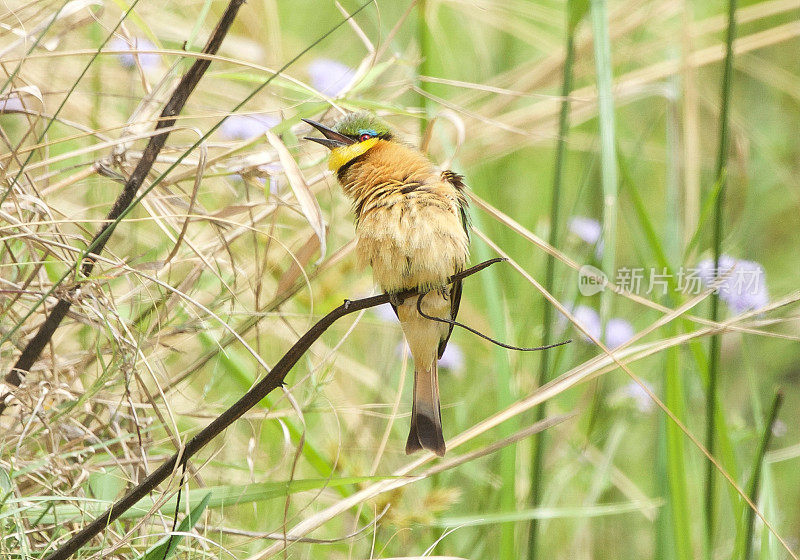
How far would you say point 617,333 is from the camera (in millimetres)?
2439

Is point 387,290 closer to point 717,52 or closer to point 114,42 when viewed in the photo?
point 114,42

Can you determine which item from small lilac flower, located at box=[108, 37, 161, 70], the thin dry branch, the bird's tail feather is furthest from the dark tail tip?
small lilac flower, located at box=[108, 37, 161, 70]

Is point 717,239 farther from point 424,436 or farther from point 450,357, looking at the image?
point 450,357

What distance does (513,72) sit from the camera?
2.77 metres

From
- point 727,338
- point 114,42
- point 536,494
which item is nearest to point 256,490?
point 536,494

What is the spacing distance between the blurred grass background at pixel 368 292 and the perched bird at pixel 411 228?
7 cm

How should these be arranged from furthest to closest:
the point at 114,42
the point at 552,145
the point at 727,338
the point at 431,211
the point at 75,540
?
the point at 552,145 → the point at 727,338 → the point at 114,42 → the point at 431,211 → the point at 75,540

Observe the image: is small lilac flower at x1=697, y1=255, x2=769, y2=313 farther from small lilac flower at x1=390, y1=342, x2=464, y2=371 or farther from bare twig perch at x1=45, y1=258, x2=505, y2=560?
bare twig perch at x1=45, y1=258, x2=505, y2=560

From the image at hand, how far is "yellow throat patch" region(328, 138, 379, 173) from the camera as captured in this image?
162 cm

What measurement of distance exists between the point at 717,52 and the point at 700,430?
1163 mm

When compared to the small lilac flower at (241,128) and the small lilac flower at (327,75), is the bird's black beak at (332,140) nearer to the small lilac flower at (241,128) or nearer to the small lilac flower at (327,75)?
the small lilac flower at (241,128)

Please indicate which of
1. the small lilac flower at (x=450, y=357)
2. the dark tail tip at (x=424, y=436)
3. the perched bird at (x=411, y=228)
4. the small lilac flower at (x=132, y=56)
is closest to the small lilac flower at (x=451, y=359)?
the small lilac flower at (x=450, y=357)

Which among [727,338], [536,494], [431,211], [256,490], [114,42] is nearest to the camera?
[256,490]

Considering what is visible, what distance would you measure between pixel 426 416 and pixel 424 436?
5 cm
